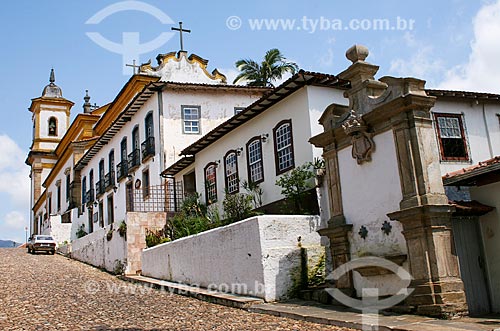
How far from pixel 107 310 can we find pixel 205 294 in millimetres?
2253

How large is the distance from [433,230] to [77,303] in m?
7.61

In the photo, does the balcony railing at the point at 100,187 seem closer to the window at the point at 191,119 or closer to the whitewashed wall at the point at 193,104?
the whitewashed wall at the point at 193,104

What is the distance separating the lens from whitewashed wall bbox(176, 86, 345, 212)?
13945mm

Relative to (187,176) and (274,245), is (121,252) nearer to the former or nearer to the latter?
(187,176)

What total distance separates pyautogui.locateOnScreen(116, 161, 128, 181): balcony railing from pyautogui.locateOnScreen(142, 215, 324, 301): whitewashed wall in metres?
14.3

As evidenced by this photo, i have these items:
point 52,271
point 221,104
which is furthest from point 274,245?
point 221,104

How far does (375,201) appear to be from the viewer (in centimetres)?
945

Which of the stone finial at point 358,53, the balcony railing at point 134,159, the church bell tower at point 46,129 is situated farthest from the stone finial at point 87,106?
the stone finial at point 358,53

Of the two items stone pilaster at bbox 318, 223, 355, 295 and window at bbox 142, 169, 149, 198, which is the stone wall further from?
stone pilaster at bbox 318, 223, 355, 295

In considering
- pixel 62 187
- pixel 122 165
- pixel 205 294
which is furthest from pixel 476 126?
pixel 62 187

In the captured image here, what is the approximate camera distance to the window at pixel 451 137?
15.6m

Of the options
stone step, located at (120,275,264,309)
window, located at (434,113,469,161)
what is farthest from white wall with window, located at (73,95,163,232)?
window, located at (434,113,469,161)

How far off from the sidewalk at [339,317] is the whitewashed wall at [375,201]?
0.86m

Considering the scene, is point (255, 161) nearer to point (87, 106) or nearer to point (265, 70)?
point (265, 70)
